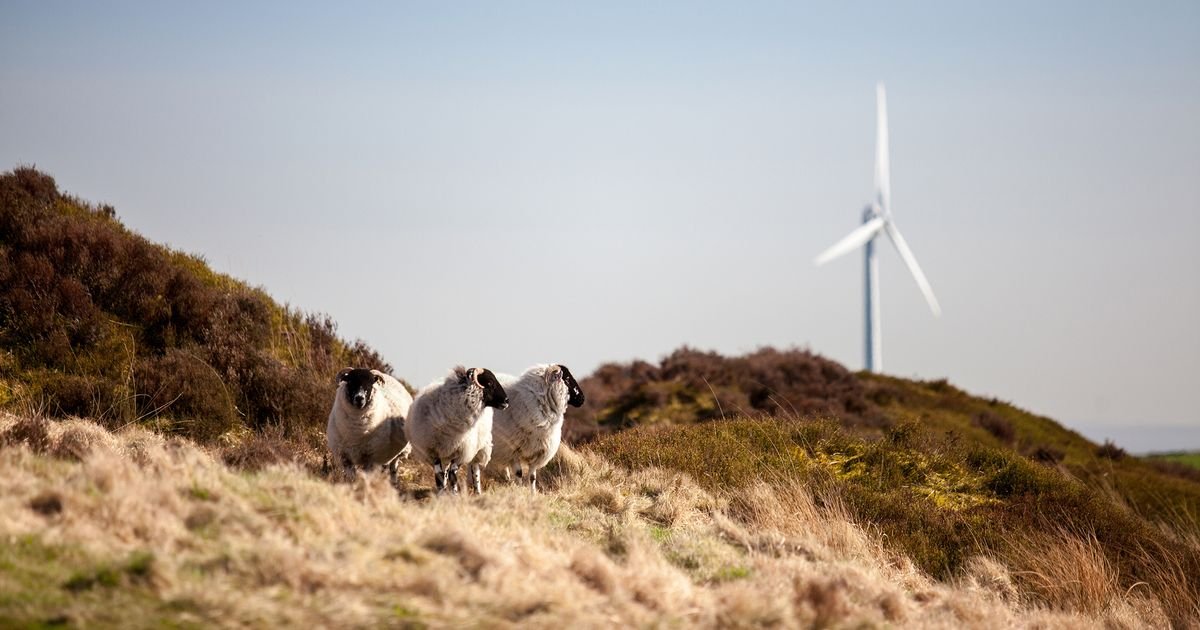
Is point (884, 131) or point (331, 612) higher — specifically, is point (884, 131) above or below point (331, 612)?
above

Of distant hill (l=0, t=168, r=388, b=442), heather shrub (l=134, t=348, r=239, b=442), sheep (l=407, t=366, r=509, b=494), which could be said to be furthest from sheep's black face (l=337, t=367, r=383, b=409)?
heather shrub (l=134, t=348, r=239, b=442)

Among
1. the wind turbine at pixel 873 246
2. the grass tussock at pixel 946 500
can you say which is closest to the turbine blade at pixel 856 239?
the wind turbine at pixel 873 246

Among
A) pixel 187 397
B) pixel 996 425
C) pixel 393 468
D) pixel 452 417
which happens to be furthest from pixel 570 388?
pixel 996 425

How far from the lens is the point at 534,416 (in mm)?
14195

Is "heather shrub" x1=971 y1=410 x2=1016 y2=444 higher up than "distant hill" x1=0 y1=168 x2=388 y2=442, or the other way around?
"distant hill" x1=0 y1=168 x2=388 y2=442

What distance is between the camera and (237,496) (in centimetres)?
939

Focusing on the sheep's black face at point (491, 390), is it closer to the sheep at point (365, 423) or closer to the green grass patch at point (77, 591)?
the sheep at point (365, 423)

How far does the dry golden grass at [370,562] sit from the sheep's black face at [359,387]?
1.89 meters

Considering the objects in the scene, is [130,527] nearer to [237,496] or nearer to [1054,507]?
[237,496]

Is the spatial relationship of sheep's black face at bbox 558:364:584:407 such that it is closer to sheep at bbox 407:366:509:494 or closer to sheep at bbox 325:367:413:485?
sheep at bbox 407:366:509:494

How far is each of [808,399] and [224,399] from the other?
71.5 feet

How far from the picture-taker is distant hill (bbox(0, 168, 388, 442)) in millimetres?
17453

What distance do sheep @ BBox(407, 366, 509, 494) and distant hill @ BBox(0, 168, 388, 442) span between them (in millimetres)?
4850

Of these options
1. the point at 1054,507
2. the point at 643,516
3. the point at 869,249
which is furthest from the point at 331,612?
the point at 869,249
